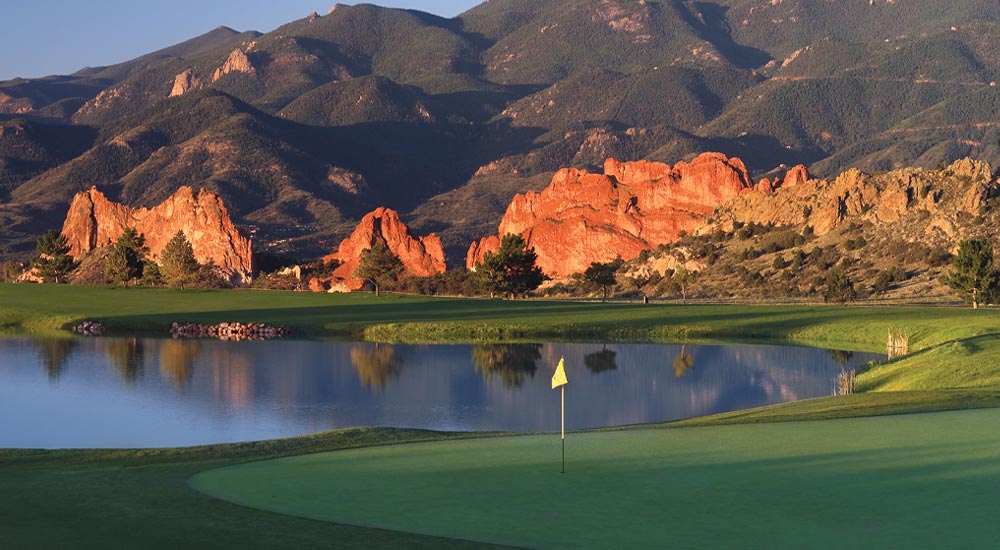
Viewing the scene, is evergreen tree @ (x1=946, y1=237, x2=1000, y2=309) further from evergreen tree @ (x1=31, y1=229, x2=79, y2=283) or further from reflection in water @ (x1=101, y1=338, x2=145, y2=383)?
evergreen tree @ (x1=31, y1=229, x2=79, y2=283)

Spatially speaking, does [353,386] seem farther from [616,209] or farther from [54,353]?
[616,209]

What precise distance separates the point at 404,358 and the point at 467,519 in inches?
1428

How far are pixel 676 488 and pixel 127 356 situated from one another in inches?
1587

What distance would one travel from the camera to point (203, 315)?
6912 cm

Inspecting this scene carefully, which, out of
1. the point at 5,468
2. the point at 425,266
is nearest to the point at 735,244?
the point at 425,266

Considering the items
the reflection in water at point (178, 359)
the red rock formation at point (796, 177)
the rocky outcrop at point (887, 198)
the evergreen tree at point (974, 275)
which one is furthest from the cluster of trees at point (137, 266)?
the red rock formation at point (796, 177)

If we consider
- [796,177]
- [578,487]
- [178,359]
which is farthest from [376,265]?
[578,487]

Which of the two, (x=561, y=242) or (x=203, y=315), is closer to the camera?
(x=203, y=315)

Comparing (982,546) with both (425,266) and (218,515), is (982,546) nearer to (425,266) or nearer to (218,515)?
(218,515)

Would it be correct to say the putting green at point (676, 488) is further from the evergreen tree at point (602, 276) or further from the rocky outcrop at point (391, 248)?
the rocky outcrop at point (391, 248)

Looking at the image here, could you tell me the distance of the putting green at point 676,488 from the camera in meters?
13.8

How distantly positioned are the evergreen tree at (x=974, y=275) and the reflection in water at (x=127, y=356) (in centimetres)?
4521

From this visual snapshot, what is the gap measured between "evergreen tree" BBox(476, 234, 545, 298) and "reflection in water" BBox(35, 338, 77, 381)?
42.2 meters

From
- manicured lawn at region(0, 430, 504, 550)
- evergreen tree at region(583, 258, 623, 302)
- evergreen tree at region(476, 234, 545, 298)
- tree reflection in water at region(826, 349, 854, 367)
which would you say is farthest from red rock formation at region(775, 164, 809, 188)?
manicured lawn at region(0, 430, 504, 550)
